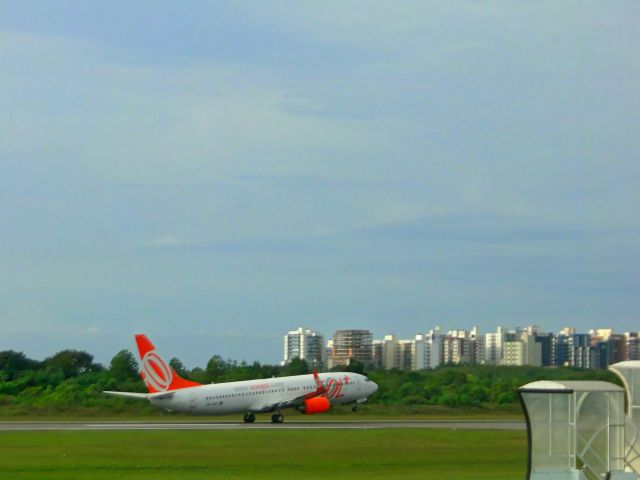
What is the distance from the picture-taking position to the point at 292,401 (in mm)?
71125

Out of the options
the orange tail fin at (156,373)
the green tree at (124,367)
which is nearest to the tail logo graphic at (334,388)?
the orange tail fin at (156,373)

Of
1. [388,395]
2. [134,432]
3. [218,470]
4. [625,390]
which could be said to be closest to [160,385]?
[134,432]

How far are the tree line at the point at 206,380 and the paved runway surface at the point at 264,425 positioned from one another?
47.1 feet

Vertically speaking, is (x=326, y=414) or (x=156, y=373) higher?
(x=156, y=373)

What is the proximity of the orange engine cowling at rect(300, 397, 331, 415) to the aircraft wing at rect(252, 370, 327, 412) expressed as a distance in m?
0.28

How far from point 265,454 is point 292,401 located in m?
28.7

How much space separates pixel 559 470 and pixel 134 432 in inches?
1467

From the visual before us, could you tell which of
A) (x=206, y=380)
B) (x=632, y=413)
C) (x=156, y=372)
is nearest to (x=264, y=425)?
(x=156, y=372)

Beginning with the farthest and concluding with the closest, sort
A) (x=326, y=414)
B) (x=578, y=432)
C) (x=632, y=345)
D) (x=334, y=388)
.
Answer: (x=632, y=345)
(x=326, y=414)
(x=334, y=388)
(x=578, y=432)

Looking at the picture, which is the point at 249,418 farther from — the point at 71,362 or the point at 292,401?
the point at 71,362

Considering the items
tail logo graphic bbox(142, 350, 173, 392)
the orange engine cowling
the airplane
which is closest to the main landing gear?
the airplane

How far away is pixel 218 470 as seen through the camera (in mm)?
36469

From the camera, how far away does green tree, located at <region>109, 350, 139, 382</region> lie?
10419 centimetres

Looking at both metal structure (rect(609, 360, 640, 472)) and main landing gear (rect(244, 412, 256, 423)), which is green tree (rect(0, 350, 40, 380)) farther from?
metal structure (rect(609, 360, 640, 472))
